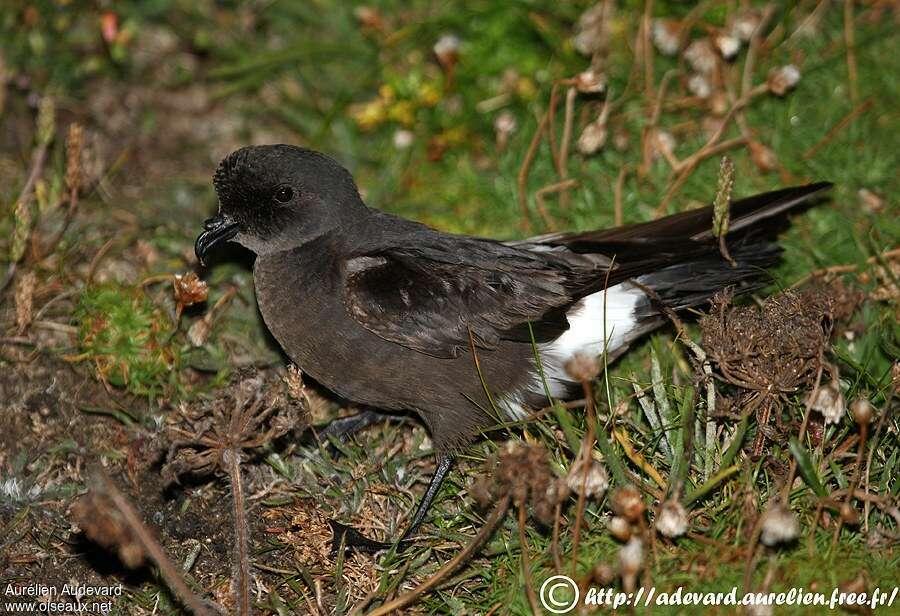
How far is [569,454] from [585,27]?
2.92m

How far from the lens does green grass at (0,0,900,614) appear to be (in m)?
3.70

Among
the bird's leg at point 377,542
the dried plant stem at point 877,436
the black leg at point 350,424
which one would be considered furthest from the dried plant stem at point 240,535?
the dried plant stem at point 877,436

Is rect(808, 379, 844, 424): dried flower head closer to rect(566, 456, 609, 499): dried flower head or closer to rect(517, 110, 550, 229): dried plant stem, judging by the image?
rect(566, 456, 609, 499): dried flower head

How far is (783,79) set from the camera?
522cm

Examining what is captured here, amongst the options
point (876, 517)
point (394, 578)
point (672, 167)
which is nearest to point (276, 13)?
point (672, 167)

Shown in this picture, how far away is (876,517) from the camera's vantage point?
356cm

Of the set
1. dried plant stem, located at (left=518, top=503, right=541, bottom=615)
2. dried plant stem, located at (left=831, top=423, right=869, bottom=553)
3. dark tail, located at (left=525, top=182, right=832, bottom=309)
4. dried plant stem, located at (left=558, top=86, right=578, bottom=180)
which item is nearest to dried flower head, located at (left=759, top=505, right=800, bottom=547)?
dried plant stem, located at (left=831, top=423, right=869, bottom=553)

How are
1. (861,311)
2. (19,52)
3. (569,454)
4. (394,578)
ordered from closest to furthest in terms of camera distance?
(394,578)
(569,454)
(861,311)
(19,52)

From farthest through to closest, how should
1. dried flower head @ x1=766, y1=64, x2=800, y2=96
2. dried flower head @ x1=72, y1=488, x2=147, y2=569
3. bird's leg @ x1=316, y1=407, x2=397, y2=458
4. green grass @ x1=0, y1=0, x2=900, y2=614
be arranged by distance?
dried flower head @ x1=766, y1=64, x2=800, y2=96 → bird's leg @ x1=316, y1=407, x2=397, y2=458 → green grass @ x1=0, y1=0, x2=900, y2=614 → dried flower head @ x1=72, y1=488, x2=147, y2=569

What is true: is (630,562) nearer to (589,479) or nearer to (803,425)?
(589,479)

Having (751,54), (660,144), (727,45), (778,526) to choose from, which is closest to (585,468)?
(778,526)

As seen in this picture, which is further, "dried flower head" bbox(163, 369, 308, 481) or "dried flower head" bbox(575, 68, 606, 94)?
"dried flower head" bbox(575, 68, 606, 94)

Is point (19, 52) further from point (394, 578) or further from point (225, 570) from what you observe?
point (394, 578)

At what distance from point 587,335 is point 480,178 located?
5.71 feet
